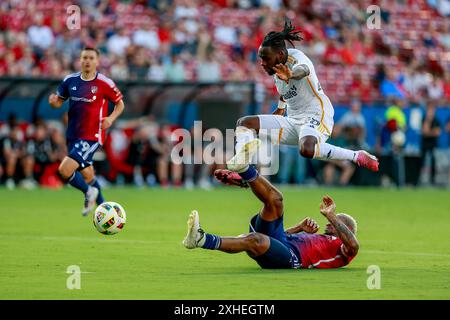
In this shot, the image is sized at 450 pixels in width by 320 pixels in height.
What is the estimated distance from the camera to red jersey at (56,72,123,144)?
1762cm

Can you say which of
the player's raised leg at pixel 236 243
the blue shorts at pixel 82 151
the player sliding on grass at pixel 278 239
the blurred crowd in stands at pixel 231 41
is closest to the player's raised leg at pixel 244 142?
the player sliding on grass at pixel 278 239

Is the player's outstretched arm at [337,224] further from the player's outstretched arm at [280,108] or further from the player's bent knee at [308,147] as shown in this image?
the player's outstretched arm at [280,108]

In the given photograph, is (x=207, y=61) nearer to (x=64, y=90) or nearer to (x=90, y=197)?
(x=64, y=90)

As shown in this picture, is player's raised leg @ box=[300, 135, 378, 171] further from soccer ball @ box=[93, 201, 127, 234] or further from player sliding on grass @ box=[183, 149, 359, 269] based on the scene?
soccer ball @ box=[93, 201, 127, 234]

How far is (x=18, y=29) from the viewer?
1204 inches

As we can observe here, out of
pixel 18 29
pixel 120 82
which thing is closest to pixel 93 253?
pixel 120 82

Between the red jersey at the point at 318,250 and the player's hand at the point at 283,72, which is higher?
the player's hand at the point at 283,72

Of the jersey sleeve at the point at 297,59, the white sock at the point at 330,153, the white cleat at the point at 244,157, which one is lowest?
the white sock at the point at 330,153

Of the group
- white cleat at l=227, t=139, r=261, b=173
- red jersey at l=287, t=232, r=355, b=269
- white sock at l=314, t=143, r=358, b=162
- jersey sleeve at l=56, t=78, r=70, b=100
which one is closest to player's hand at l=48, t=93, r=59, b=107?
jersey sleeve at l=56, t=78, r=70, b=100

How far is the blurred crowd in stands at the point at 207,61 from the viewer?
2964 cm

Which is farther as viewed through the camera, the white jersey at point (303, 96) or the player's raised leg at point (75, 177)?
the player's raised leg at point (75, 177)

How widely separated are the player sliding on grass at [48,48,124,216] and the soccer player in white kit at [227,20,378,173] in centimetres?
431

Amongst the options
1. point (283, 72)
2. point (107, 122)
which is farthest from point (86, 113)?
point (283, 72)
